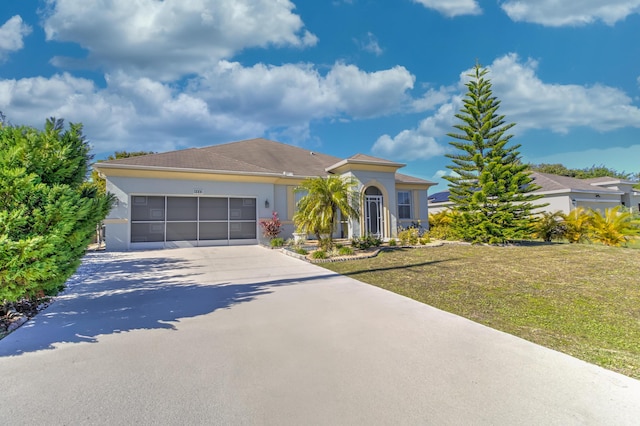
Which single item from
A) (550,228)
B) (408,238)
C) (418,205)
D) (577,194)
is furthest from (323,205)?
(577,194)

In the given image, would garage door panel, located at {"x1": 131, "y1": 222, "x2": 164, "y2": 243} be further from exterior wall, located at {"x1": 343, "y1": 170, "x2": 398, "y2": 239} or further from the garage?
exterior wall, located at {"x1": 343, "y1": 170, "x2": 398, "y2": 239}

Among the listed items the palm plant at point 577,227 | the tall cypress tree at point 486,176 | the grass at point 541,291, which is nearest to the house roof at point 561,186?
the palm plant at point 577,227

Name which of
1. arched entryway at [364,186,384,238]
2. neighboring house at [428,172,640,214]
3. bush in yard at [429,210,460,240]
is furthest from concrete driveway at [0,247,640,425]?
neighboring house at [428,172,640,214]

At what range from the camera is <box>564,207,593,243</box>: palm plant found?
14.9 m

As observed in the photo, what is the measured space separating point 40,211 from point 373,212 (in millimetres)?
13887

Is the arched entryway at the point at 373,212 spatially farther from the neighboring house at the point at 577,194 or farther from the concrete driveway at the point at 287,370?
the concrete driveway at the point at 287,370

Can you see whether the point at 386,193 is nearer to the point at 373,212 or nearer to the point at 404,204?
the point at 373,212

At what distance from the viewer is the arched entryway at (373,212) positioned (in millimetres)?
15969

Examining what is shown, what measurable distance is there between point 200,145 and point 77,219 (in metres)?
18.5

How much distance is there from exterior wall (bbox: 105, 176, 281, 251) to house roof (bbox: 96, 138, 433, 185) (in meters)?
0.82

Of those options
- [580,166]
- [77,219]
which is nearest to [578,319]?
[77,219]

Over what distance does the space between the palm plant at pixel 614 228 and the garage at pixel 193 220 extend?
56.9ft

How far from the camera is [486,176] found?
14.2 meters

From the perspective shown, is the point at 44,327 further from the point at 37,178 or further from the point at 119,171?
the point at 119,171
